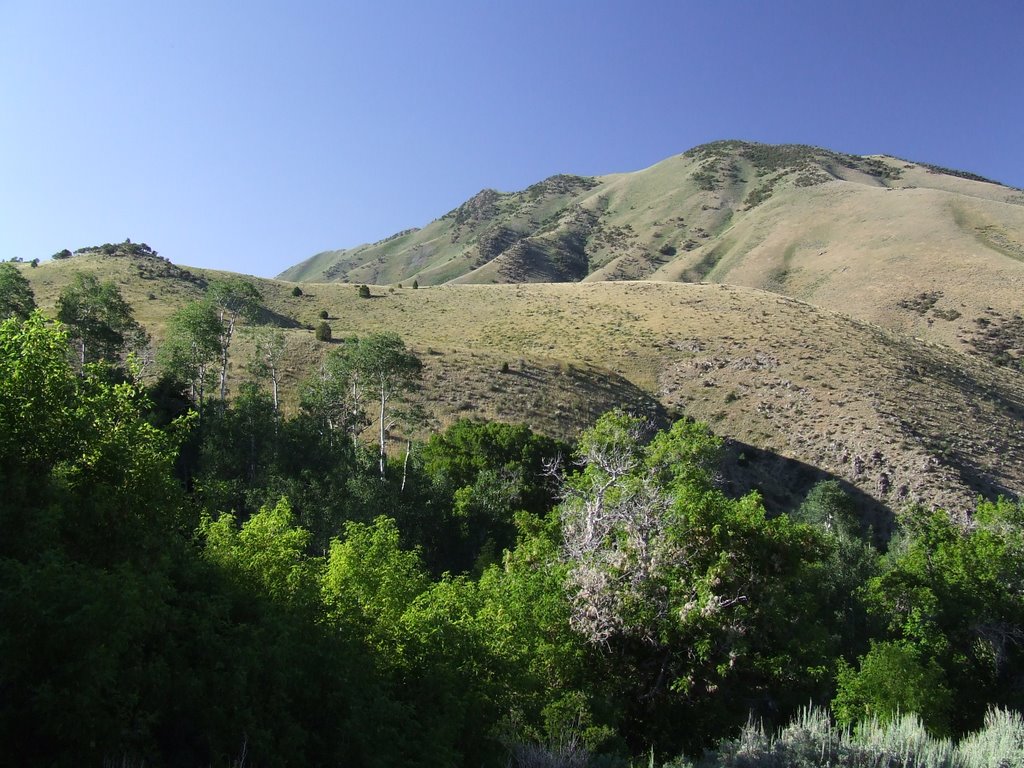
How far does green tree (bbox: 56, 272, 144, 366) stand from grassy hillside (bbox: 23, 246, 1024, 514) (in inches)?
497

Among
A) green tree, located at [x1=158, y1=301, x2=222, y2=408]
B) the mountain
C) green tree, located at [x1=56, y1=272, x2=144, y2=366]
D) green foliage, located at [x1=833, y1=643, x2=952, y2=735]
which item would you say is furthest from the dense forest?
the mountain

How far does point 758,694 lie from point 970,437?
47058 mm

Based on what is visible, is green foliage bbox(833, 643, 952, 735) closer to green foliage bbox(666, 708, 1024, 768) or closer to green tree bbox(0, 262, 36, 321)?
green foliage bbox(666, 708, 1024, 768)

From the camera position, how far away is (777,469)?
170 ft

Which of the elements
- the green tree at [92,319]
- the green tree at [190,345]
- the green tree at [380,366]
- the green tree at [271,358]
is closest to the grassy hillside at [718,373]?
the green tree at [271,358]

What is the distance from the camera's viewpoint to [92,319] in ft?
126

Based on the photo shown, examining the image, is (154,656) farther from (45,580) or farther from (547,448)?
(547,448)

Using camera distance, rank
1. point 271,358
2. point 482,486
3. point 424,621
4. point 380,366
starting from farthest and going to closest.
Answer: point 271,358 < point 380,366 < point 482,486 < point 424,621

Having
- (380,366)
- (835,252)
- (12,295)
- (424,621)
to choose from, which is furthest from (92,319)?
(835,252)

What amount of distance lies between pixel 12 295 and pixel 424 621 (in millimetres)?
35384

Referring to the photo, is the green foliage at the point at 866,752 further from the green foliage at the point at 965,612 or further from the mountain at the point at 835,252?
the mountain at the point at 835,252

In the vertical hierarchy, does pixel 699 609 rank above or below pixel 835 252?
below

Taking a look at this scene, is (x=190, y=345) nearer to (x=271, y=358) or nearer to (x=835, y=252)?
(x=271, y=358)

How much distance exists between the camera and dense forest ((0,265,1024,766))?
798cm
